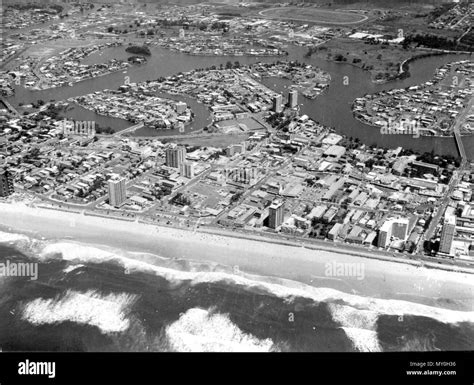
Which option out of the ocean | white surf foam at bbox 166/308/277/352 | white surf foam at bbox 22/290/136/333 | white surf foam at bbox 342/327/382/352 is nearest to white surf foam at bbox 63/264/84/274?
the ocean

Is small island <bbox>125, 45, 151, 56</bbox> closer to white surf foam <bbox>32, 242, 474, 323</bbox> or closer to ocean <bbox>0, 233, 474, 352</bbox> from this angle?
white surf foam <bbox>32, 242, 474, 323</bbox>

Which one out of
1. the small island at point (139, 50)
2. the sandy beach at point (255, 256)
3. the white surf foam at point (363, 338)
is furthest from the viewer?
the small island at point (139, 50)

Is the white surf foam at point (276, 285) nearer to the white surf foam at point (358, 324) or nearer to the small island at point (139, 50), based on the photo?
the white surf foam at point (358, 324)

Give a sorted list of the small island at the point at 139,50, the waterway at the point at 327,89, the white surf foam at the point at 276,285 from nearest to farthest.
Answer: the white surf foam at the point at 276,285 < the waterway at the point at 327,89 < the small island at the point at 139,50

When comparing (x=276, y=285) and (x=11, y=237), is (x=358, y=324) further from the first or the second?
→ (x=11, y=237)

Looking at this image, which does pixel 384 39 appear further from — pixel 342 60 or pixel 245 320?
pixel 245 320

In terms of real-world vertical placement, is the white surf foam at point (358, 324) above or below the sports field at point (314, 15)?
below

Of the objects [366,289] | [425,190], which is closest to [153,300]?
[366,289]

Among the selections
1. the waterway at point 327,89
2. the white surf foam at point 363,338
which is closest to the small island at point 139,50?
the waterway at point 327,89

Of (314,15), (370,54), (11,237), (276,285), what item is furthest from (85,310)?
(314,15)
